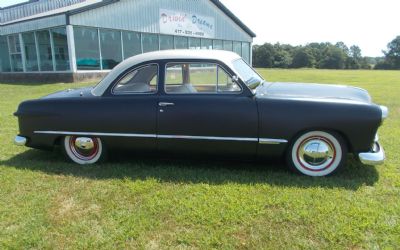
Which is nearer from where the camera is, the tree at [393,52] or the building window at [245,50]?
the building window at [245,50]

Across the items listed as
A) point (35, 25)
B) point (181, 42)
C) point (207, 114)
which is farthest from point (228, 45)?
point (207, 114)

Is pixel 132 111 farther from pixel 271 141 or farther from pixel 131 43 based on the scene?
pixel 131 43

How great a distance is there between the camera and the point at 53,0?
22.4 m

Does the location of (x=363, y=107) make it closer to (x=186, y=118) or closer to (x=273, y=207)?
(x=273, y=207)

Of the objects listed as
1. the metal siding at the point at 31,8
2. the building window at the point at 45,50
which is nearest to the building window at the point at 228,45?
the metal siding at the point at 31,8

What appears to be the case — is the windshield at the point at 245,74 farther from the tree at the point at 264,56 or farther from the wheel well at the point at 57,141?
the tree at the point at 264,56

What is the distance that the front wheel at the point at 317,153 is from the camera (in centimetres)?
402

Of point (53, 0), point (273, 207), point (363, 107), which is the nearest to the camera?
point (273, 207)

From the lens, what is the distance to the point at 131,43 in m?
21.0

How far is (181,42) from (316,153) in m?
21.7

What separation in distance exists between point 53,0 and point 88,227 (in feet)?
74.9

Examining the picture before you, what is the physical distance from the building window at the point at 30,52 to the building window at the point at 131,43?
4926 mm

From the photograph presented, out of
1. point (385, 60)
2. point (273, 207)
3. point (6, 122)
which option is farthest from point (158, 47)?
point (385, 60)

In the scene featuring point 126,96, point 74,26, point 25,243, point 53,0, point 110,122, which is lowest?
point 25,243
